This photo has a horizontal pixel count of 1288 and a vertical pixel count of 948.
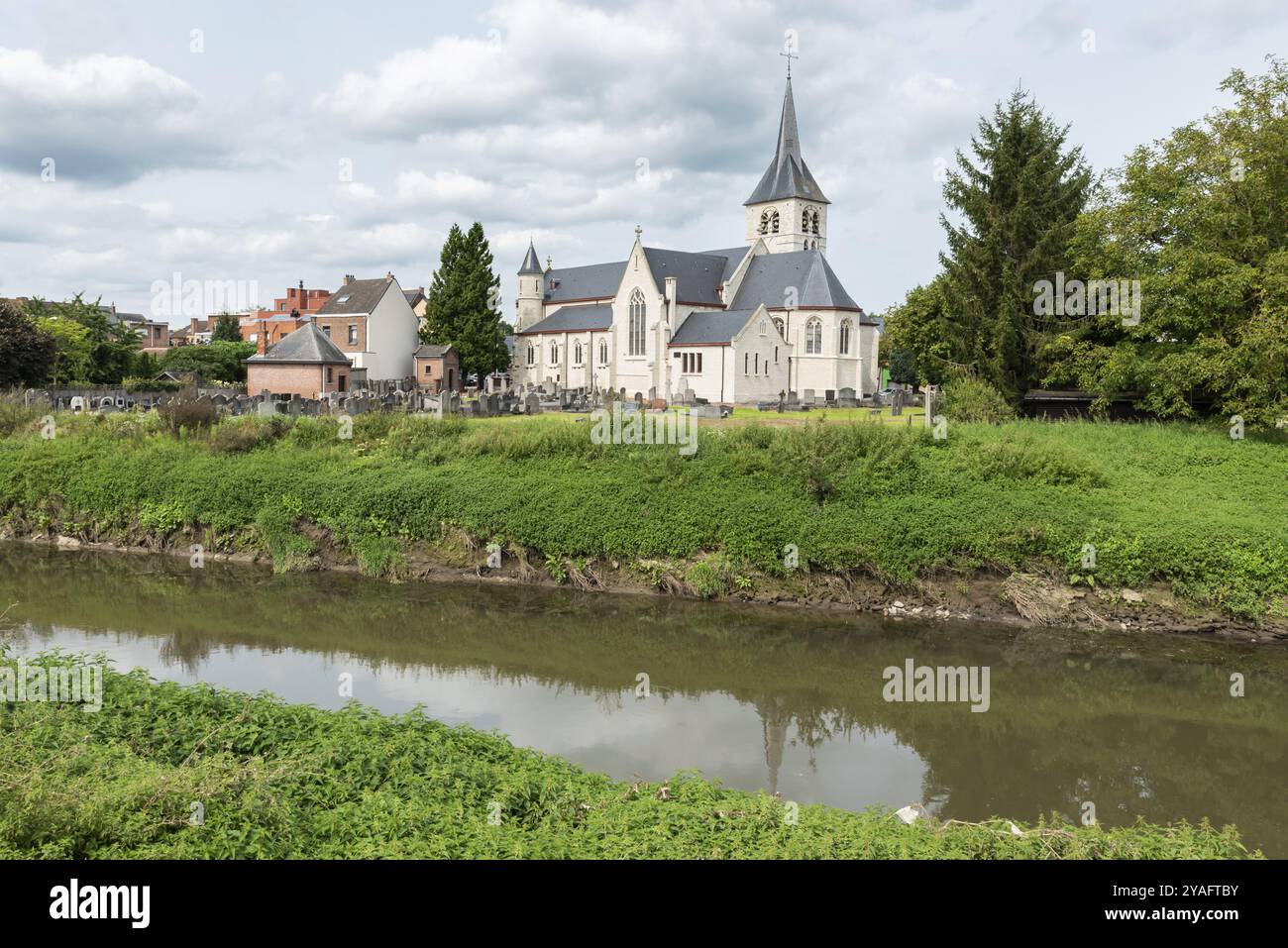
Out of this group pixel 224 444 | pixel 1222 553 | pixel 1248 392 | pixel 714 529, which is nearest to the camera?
pixel 1222 553

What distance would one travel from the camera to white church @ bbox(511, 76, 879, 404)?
5169 centimetres

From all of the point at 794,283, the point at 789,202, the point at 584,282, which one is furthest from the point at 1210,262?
the point at 584,282

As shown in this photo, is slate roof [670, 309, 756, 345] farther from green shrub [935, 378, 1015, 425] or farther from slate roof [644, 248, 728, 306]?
green shrub [935, 378, 1015, 425]

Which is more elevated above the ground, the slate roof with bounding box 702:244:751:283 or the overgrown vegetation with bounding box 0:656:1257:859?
the slate roof with bounding box 702:244:751:283

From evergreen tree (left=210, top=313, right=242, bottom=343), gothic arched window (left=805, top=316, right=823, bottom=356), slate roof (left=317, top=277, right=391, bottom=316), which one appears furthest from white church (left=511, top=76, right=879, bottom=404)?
evergreen tree (left=210, top=313, right=242, bottom=343)

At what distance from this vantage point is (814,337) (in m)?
53.2

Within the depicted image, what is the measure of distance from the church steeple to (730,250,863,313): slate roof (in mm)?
5696

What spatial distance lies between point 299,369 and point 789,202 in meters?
34.4

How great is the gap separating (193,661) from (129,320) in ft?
389

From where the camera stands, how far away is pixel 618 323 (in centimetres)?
5922

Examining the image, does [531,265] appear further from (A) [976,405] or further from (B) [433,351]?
(A) [976,405]

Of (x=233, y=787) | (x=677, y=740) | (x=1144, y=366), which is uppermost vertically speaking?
(x=1144, y=366)

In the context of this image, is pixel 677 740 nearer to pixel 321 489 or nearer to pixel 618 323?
pixel 321 489
